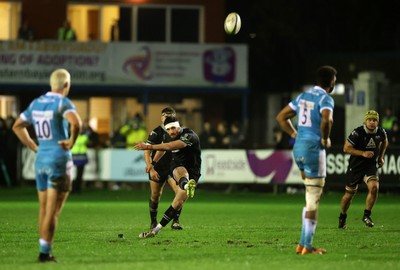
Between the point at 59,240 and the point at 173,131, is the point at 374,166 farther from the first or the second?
the point at 59,240

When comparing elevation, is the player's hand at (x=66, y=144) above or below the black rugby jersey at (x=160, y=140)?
above

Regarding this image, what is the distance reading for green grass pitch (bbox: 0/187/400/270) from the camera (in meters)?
12.9

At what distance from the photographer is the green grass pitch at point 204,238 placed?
12898 mm

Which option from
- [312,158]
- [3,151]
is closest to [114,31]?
[3,151]

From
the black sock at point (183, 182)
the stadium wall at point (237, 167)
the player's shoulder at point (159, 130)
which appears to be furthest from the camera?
the stadium wall at point (237, 167)

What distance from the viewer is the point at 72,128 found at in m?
12.3

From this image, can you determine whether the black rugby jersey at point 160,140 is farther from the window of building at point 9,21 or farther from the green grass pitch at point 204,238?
the window of building at point 9,21

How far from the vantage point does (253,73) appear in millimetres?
46531

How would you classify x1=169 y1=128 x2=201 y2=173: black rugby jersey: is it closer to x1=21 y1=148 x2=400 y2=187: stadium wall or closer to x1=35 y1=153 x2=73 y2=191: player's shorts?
x1=35 y1=153 x2=73 y2=191: player's shorts

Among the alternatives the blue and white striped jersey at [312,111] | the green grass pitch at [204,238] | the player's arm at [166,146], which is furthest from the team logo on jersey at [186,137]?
the blue and white striped jersey at [312,111]

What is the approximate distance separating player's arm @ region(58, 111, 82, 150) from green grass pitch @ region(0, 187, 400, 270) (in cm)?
141

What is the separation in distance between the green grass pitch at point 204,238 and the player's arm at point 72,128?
1.41 meters

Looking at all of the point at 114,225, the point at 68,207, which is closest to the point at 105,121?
the point at 68,207

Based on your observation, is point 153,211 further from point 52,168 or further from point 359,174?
point 52,168
